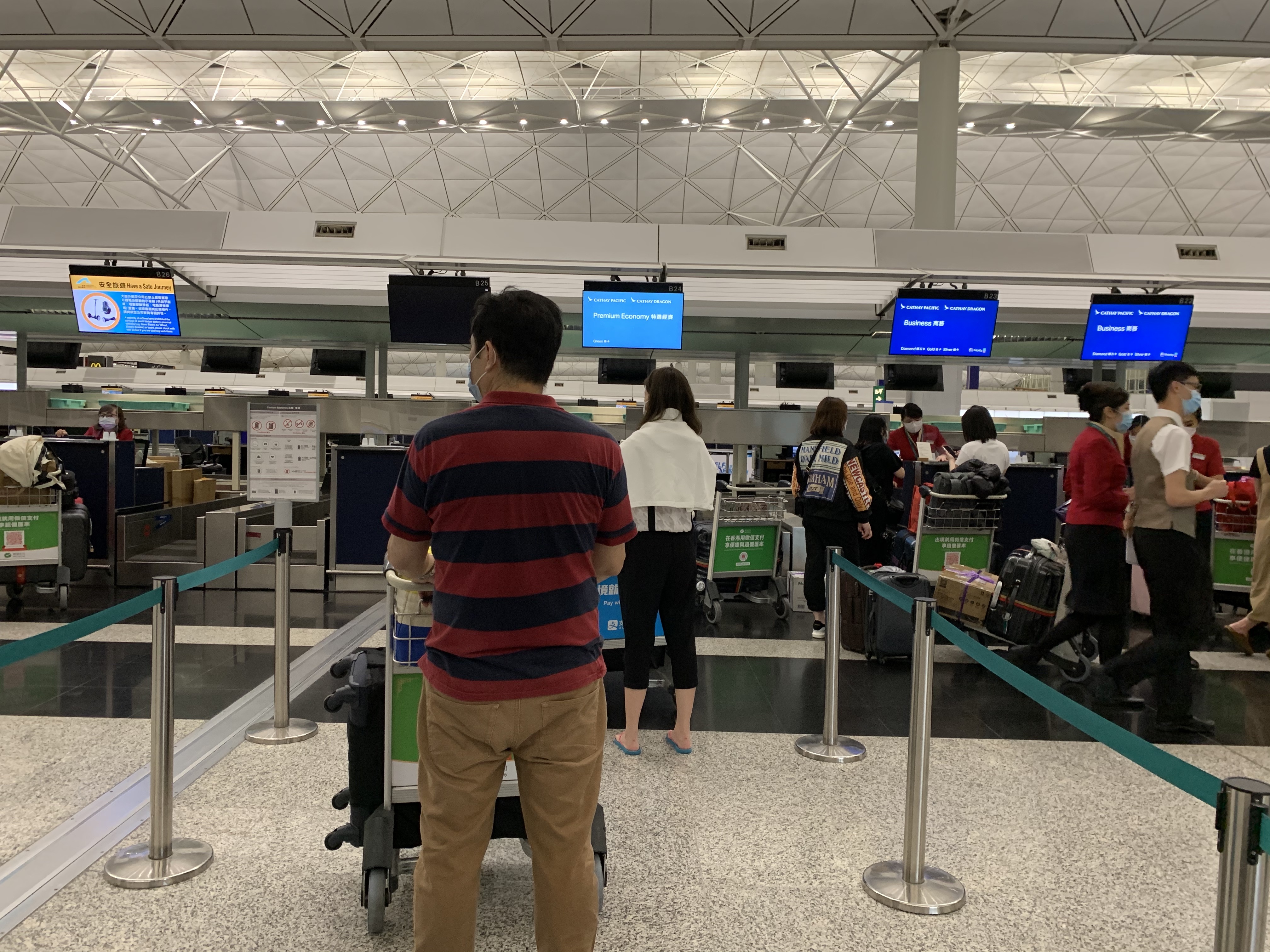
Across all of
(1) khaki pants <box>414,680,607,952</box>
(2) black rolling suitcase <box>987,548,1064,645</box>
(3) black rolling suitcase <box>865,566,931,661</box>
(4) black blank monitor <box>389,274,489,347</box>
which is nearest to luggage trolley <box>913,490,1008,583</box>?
(2) black rolling suitcase <box>987,548,1064,645</box>

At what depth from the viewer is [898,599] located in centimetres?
351

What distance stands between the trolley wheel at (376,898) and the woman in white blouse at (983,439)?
632 cm

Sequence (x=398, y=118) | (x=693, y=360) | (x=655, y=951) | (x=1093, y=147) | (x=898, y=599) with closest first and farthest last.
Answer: (x=655, y=951)
(x=898, y=599)
(x=693, y=360)
(x=398, y=118)
(x=1093, y=147)

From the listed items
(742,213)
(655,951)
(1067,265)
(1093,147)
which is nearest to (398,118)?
(742,213)

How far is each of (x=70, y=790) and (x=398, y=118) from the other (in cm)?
2108

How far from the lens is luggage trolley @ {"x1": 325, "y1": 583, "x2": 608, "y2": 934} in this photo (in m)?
2.78

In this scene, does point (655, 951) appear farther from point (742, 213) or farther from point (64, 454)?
point (742, 213)

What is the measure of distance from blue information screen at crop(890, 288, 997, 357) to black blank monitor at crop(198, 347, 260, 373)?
393 inches

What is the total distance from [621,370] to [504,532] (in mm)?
11467

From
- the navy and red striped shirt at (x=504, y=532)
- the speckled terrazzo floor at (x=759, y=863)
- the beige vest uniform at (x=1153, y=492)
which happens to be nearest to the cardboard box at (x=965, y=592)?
the beige vest uniform at (x=1153, y=492)

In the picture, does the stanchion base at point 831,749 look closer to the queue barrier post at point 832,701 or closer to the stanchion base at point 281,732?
the queue barrier post at point 832,701

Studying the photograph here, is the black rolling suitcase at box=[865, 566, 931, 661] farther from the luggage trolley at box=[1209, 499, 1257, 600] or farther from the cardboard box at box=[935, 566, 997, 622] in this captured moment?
the luggage trolley at box=[1209, 499, 1257, 600]

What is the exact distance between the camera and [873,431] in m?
7.30

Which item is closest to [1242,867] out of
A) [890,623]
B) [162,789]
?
[162,789]
